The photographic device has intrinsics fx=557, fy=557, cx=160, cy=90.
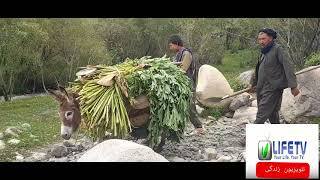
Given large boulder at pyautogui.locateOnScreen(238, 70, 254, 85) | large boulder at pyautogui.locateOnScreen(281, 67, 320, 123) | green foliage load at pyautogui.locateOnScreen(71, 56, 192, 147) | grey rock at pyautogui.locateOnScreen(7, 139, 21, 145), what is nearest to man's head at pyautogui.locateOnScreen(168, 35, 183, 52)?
green foliage load at pyautogui.locateOnScreen(71, 56, 192, 147)

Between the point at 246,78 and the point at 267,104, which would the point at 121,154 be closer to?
the point at 267,104

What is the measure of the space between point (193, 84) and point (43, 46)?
10.1 meters

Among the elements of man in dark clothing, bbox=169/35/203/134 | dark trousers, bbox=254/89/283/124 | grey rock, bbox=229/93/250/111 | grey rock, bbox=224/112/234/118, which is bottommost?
grey rock, bbox=224/112/234/118

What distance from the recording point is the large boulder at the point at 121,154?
22.5 ft

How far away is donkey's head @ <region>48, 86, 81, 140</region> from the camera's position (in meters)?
8.20

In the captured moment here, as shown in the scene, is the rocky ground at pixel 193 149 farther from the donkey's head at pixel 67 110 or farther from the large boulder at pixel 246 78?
the large boulder at pixel 246 78

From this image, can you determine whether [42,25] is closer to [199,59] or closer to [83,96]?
[199,59]

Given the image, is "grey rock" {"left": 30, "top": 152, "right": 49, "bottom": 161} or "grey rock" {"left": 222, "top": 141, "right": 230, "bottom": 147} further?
"grey rock" {"left": 222, "top": 141, "right": 230, "bottom": 147}

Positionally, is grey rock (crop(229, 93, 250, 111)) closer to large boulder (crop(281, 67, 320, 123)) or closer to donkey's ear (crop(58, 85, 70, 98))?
large boulder (crop(281, 67, 320, 123))

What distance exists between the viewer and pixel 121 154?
22.5 feet

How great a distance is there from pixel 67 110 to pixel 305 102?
15.8 ft

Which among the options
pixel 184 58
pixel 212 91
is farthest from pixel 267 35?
pixel 212 91

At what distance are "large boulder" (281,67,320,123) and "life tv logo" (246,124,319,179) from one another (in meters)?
4.14

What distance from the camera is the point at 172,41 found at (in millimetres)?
9484
